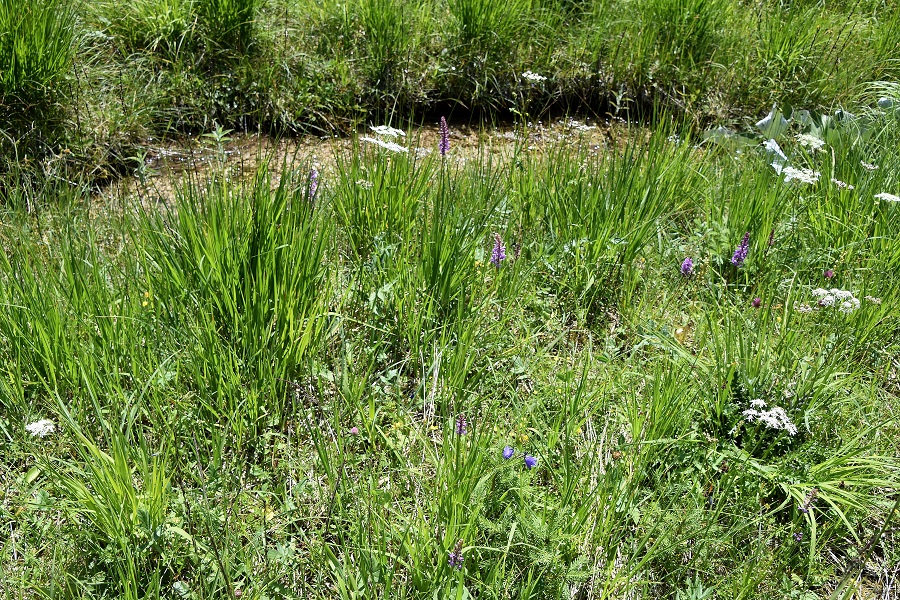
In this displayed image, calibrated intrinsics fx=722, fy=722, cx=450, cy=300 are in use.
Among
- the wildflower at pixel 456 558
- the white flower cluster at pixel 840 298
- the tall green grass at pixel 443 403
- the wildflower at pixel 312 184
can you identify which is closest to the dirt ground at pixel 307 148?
the wildflower at pixel 312 184

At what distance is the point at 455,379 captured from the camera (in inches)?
91.1

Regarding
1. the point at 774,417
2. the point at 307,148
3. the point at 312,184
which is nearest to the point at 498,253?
the point at 312,184

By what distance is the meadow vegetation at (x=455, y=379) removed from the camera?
6.05ft

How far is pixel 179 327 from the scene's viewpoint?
227 centimetres

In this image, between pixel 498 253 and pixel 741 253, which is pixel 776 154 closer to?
pixel 741 253

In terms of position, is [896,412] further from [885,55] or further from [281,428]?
[885,55]

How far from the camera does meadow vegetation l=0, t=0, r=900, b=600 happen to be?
6.05ft

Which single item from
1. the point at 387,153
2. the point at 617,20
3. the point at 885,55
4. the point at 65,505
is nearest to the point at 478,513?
the point at 65,505

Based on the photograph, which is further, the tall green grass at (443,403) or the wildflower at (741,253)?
the wildflower at (741,253)

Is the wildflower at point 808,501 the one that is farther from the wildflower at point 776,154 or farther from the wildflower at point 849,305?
the wildflower at point 776,154

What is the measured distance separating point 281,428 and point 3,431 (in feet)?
2.65

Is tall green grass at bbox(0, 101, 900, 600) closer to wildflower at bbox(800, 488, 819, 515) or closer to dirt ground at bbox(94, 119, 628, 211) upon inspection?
wildflower at bbox(800, 488, 819, 515)

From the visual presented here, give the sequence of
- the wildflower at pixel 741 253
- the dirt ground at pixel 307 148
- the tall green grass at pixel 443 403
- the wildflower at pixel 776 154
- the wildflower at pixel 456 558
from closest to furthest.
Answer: the wildflower at pixel 456 558
the tall green grass at pixel 443 403
the wildflower at pixel 741 253
the wildflower at pixel 776 154
the dirt ground at pixel 307 148

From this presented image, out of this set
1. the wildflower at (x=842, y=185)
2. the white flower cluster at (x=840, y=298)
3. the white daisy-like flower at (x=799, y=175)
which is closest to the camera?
the white flower cluster at (x=840, y=298)
